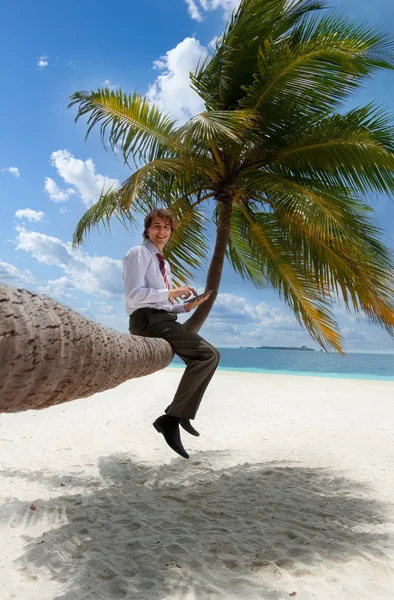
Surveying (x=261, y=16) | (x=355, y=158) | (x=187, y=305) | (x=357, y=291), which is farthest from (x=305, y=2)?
(x=187, y=305)

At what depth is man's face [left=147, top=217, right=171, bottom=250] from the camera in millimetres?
4719

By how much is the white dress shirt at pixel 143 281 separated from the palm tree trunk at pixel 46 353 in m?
1.42

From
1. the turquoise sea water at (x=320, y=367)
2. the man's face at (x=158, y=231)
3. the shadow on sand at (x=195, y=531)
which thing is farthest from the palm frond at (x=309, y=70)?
the turquoise sea water at (x=320, y=367)

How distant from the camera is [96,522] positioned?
5.30 metres

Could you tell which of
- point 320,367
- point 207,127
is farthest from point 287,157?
point 320,367

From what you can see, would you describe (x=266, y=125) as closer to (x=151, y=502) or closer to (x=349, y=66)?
(x=349, y=66)

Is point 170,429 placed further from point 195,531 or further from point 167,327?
point 195,531

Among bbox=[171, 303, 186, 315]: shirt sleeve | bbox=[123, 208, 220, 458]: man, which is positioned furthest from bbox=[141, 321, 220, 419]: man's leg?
bbox=[171, 303, 186, 315]: shirt sleeve

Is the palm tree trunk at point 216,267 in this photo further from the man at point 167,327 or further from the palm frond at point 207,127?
the man at point 167,327

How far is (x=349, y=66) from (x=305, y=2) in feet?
4.45

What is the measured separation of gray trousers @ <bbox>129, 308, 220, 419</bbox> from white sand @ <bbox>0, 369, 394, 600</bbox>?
1324mm

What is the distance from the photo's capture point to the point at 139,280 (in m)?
4.39

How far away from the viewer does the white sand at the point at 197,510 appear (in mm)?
3975

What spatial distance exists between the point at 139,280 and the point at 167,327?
0.49 metres
